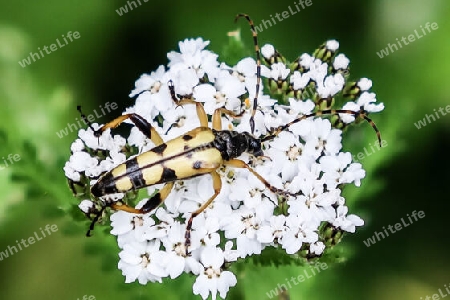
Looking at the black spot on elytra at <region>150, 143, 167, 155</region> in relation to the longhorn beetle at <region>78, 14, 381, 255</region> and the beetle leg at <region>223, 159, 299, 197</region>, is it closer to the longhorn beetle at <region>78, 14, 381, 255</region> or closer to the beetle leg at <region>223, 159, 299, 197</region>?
the longhorn beetle at <region>78, 14, 381, 255</region>

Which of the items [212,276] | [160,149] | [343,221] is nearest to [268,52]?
[160,149]

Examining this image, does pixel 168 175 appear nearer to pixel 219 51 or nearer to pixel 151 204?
pixel 151 204

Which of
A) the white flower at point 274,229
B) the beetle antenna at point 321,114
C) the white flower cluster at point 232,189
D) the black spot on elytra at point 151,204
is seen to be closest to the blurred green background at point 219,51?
the beetle antenna at point 321,114

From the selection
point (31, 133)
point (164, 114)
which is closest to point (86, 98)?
point (31, 133)

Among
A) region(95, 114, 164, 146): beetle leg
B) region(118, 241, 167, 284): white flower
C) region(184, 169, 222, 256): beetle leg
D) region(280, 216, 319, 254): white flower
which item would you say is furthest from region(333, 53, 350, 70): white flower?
region(118, 241, 167, 284): white flower

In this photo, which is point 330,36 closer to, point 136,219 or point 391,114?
point 391,114

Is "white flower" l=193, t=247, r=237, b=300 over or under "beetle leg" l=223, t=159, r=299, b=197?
under
